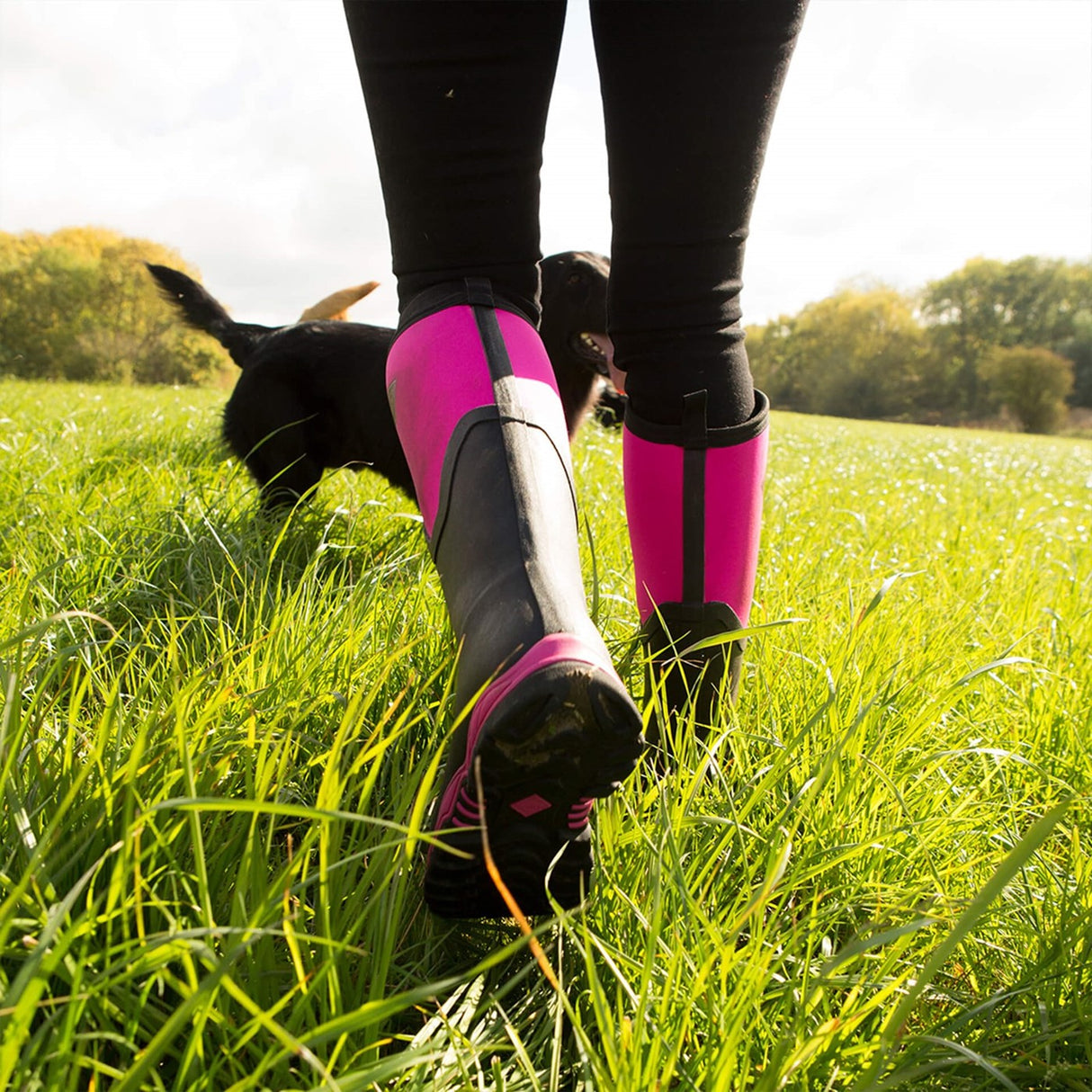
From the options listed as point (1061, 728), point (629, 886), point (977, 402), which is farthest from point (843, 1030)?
point (977, 402)

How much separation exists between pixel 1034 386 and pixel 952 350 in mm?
8745

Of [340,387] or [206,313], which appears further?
[206,313]

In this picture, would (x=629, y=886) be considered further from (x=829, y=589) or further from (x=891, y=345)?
(x=891, y=345)

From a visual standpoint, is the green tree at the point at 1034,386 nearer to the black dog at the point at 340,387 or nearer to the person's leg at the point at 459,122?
the black dog at the point at 340,387

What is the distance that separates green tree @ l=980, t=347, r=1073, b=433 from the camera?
55156 mm

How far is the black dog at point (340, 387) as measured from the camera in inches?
134

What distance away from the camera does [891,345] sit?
213 ft

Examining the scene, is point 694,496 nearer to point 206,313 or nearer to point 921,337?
point 206,313

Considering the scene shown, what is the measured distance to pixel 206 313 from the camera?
13.3ft

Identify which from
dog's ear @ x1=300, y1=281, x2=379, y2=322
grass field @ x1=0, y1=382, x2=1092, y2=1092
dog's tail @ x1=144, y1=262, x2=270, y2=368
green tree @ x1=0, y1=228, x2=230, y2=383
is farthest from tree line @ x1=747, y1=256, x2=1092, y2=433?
grass field @ x1=0, y1=382, x2=1092, y2=1092

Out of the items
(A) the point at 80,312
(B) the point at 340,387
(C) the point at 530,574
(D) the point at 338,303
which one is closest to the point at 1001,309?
(A) the point at 80,312

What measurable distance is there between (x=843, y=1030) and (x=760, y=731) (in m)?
0.66

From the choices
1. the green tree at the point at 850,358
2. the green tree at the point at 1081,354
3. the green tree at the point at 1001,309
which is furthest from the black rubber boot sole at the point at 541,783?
the green tree at the point at 1081,354

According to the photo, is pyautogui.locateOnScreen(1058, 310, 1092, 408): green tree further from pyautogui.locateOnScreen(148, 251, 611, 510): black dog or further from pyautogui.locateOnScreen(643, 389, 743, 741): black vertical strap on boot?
pyautogui.locateOnScreen(643, 389, 743, 741): black vertical strap on boot
